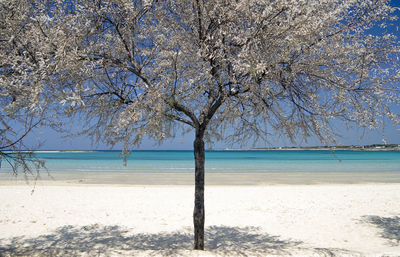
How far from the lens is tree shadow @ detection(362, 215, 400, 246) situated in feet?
27.5

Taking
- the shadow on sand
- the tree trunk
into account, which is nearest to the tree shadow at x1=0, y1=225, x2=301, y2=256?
the shadow on sand

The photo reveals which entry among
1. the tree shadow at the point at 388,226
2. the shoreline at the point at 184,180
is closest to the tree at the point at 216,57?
the tree shadow at the point at 388,226

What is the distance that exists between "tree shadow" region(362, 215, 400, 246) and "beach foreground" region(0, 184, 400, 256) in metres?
0.03

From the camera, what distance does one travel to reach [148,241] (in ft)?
26.7

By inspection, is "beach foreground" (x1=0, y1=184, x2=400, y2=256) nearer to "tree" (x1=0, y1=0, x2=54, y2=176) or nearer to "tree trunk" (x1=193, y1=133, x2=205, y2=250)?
"tree trunk" (x1=193, y1=133, x2=205, y2=250)

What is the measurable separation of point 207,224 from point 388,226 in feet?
17.2

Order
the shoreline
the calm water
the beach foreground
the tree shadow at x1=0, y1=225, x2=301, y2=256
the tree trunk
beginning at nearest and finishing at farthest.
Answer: the tree trunk → the beach foreground → the tree shadow at x1=0, y1=225, x2=301, y2=256 → the shoreline → the calm water

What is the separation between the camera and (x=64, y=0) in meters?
5.25

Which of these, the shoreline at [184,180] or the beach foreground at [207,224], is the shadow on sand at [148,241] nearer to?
the beach foreground at [207,224]

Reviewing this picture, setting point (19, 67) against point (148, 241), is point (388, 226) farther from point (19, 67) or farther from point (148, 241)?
point (19, 67)

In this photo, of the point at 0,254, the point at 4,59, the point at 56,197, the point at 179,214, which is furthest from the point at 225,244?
the point at 56,197

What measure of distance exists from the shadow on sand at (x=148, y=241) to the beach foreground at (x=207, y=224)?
22 millimetres

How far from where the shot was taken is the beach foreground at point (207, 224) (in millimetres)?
7226

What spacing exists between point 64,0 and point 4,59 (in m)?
1.38
